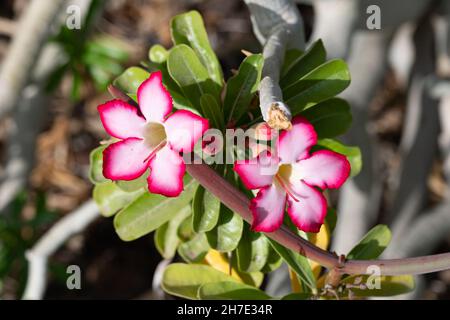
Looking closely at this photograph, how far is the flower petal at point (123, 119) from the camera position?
0.68 metres

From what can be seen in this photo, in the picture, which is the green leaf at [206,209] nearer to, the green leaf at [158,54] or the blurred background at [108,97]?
the green leaf at [158,54]

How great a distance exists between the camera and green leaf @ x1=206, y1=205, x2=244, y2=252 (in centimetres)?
82

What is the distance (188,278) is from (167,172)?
0.91 ft

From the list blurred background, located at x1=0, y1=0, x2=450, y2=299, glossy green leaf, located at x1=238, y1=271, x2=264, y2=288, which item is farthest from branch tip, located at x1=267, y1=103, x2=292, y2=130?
blurred background, located at x1=0, y1=0, x2=450, y2=299

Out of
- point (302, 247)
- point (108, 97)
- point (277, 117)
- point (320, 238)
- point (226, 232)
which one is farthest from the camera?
point (108, 97)

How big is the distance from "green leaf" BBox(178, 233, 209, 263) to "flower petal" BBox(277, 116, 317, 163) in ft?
0.80

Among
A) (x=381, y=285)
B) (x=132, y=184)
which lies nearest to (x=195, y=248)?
(x=132, y=184)

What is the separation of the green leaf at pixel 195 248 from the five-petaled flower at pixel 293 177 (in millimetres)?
218

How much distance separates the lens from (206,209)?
803 millimetres

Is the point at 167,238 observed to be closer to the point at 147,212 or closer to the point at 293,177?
the point at 147,212

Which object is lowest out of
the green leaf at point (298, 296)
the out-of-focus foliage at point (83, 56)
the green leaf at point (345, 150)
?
the green leaf at point (298, 296)

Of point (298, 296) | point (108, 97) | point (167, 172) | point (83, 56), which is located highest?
point (108, 97)

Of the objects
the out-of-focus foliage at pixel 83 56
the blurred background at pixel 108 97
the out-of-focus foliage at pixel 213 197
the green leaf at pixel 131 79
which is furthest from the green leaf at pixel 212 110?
the out-of-focus foliage at pixel 83 56

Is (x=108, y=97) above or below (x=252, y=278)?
above
